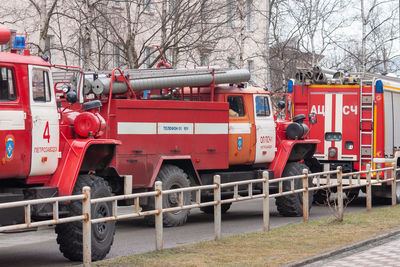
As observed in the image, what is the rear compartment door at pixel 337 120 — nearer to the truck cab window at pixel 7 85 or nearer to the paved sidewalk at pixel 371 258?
the paved sidewalk at pixel 371 258

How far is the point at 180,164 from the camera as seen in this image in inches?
625

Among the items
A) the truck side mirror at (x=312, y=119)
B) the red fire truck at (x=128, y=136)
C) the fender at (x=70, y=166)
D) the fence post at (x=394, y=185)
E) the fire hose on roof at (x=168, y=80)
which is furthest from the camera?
the fence post at (x=394, y=185)

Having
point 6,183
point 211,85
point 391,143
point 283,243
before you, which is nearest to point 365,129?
point 391,143

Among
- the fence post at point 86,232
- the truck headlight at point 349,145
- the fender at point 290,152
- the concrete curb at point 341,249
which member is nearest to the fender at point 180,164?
the fender at point 290,152

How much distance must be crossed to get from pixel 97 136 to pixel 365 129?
10.1 m

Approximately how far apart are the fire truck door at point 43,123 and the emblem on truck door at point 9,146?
41 centimetres

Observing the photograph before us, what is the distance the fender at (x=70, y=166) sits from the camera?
1108cm

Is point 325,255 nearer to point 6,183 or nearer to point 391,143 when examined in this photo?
point 6,183

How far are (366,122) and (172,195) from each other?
282 inches

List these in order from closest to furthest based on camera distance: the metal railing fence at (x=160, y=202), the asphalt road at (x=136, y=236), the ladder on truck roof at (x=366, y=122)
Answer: the metal railing fence at (x=160, y=202) < the asphalt road at (x=136, y=236) < the ladder on truck roof at (x=366, y=122)

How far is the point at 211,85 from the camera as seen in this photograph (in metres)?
16.5

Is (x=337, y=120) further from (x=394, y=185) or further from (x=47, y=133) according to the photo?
(x=47, y=133)

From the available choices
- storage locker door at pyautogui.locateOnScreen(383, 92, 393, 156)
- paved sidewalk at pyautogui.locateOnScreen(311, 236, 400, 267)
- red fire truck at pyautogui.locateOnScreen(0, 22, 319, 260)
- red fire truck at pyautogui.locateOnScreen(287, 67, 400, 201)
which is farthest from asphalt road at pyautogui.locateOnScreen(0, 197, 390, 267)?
paved sidewalk at pyautogui.locateOnScreen(311, 236, 400, 267)

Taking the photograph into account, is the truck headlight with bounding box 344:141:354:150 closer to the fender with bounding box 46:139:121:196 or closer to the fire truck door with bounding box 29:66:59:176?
the fender with bounding box 46:139:121:196
